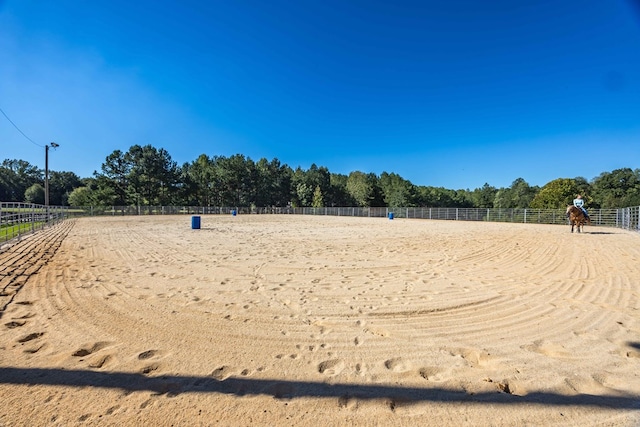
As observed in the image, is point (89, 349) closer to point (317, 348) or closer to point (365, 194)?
point (317, 348)

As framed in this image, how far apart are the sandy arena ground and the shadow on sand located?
0.02 metres

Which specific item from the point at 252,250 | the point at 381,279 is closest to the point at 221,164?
the point at 252,250

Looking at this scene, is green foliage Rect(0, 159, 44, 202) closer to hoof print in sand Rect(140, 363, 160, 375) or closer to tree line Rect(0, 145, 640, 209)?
tree line Rect(0, 145, 640, 209)

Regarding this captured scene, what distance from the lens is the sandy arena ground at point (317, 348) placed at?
94.7 inches

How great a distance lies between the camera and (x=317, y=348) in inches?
135

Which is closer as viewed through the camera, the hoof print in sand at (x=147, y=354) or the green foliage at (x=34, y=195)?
the hoof print in sand at (x=147, y=354)

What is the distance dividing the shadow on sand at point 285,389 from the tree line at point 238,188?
2441 inches

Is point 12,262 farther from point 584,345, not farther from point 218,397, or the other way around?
point 584,345

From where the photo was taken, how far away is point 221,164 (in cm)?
7012

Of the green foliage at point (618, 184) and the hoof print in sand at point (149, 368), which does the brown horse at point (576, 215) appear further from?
the green foliage at point (618, 184)

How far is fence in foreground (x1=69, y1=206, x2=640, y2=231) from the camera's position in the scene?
25.6m

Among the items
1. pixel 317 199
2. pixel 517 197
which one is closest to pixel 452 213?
pixel 317 199

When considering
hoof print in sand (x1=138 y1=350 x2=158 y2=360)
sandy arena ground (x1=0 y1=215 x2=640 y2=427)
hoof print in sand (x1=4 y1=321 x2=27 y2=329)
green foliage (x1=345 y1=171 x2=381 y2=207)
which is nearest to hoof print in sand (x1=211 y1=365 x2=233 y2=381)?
sandy arena ground (x1=0 y1=215 x2=640 y2=427)

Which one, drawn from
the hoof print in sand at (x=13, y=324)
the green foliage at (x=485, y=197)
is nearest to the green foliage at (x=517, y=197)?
the green foliage at (x=485, y=197)
